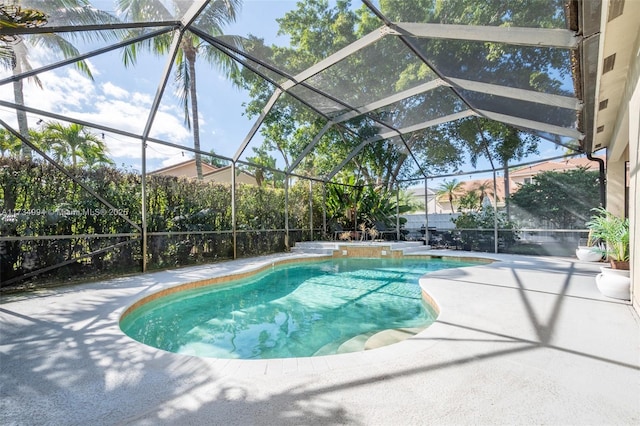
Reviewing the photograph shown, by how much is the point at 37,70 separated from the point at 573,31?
8466 mm

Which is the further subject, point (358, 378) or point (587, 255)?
point (587, 255)

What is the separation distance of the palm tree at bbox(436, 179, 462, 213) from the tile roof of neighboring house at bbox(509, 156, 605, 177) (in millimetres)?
2262

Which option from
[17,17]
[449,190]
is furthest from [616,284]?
[449,190]

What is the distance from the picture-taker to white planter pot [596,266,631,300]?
4.46m

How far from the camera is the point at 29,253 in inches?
237

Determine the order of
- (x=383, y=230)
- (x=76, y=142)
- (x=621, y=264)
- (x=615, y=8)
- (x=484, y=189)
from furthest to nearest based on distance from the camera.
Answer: (x=383, y=230), (x=484, y=189), (x=76, y=142), (x=621, y=264), (x=615, y=8)

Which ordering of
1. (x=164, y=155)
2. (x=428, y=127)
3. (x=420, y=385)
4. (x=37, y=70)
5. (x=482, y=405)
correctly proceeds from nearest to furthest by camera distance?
(x=482, y=405) → (x=420, y=385) → (x=37, y=70) → (x=164, y=155) → (x=428, y=127)

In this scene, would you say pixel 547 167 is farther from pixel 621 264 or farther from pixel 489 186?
pixel 621 264

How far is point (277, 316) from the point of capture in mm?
5512

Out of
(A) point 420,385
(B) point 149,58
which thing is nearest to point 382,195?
(B) point 149,58

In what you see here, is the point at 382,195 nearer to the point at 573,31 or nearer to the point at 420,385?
the point at 573,31

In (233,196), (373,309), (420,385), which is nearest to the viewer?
(420,385)

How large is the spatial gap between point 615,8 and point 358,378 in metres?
4.41

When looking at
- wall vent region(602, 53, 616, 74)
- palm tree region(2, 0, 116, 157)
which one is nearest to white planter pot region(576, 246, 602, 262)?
wall vent region(602, 53, 616, 74)
